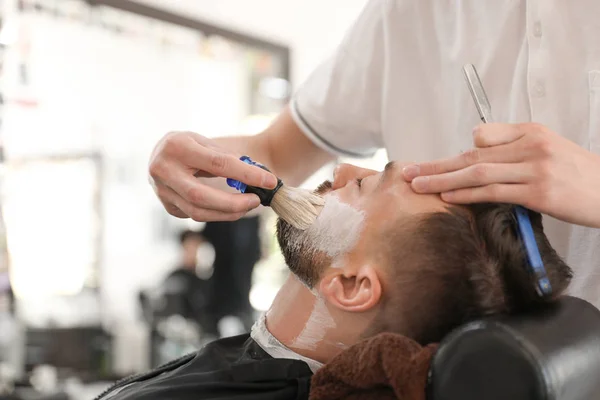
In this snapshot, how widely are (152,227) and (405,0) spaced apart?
2.67 metres

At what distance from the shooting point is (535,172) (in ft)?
3.10

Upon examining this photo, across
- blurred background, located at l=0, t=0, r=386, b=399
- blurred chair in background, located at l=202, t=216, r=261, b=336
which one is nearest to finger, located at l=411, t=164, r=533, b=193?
blurred background, located at l=0, t=0, r=386, b=399

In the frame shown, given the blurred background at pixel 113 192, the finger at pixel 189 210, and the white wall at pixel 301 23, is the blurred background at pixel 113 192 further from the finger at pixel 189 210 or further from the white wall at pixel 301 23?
the finger at pixel 189 210

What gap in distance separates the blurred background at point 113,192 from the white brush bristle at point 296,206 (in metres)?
1.17

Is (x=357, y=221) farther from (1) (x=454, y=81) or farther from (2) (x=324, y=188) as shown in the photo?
(1) (x=454, y=81)

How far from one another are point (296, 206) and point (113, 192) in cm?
255

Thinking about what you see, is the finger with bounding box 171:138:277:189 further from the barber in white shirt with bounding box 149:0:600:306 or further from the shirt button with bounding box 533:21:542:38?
the shirt button with bounding box 533:21:542:38

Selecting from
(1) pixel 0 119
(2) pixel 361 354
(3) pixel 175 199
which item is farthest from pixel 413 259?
(1) pixel 0 119

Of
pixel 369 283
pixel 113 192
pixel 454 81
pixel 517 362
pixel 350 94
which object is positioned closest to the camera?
pixel 517 362

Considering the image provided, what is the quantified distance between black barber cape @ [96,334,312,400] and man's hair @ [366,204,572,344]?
172mm

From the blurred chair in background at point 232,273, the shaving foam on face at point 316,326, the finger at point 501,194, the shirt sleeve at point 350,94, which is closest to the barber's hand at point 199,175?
the shaving foam on face at point 316,326

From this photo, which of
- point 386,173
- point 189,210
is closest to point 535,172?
point 386,173

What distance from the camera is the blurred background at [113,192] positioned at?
302 centimetres

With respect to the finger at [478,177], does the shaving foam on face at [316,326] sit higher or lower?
lower
